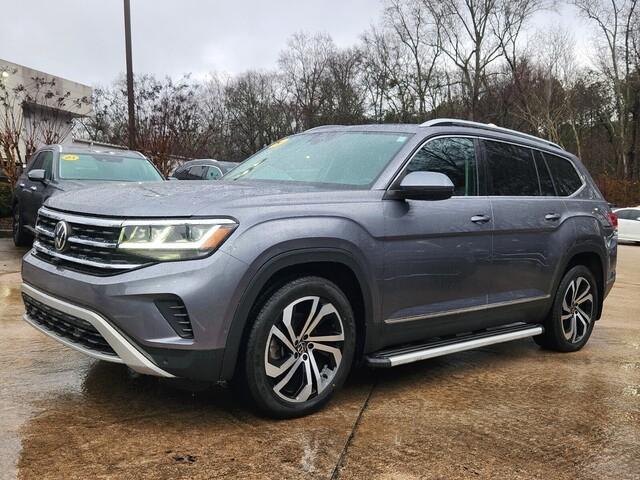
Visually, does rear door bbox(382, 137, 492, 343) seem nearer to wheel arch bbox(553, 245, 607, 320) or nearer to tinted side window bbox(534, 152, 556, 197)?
tinted side window bbox(534, 152, 556, 197)

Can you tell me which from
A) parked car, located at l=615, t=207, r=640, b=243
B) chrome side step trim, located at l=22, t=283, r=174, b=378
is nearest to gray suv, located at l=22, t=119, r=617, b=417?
chrome side step trim, located at l=22, t=283, r=174, b=378

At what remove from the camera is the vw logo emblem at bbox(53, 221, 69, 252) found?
3.38 metres

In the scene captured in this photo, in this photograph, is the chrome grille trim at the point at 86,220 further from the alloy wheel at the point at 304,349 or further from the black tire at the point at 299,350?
the alloy wheel at the point at 304,349

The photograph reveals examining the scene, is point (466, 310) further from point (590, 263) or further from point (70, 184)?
point (70, 184)

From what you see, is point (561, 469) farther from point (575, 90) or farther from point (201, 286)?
point (575, 90)

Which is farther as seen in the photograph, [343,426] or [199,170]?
[199,170]

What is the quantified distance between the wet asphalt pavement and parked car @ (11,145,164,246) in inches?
167

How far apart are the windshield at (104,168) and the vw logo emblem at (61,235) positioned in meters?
5.28

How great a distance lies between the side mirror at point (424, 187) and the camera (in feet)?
12.1

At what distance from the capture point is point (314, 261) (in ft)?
11.1

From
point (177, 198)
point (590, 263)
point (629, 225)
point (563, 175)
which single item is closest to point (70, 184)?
point (177, 198)

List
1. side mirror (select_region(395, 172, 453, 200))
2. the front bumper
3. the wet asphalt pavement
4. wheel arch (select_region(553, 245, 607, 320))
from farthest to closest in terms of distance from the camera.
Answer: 1. wheel arch (select_region(553, 245, 607, 320))
2. side mirror (select_region(395, 172, 453, 200))
3. the front bumper
4. the wet asphalt pavement

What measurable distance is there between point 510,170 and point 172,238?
281 cm

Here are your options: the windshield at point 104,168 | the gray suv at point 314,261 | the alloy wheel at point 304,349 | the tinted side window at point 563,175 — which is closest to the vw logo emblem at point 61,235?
the gray suv at point 314,261
